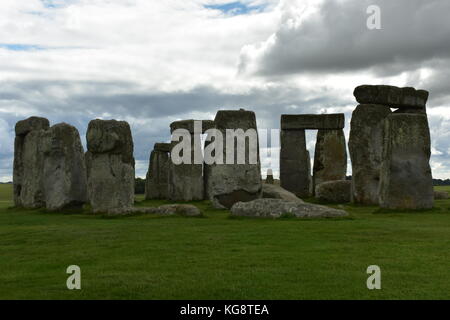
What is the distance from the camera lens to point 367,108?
20891 millimetres

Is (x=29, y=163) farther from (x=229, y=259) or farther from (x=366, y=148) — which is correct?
(x=229, y=259)

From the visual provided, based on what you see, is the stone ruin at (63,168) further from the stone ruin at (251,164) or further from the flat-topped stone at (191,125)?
the flat-topped stone at (191,125)

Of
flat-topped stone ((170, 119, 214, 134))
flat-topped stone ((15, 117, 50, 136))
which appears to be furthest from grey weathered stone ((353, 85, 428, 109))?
flat-topped stone ((15, 117, 50, 136))

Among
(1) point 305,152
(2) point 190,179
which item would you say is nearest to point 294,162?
(1) point 305,152

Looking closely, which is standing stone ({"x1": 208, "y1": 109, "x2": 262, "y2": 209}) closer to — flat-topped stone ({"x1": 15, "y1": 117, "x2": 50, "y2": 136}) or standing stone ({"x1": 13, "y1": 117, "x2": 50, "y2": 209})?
standing stone ({"x1": 13, "y1": 117, "x2": 50, "y2": 209})

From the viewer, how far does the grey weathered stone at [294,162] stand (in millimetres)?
27266

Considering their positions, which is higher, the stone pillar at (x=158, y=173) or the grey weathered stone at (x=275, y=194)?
the stone pillar at (x=158, y=173)

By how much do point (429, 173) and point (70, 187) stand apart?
10.4 meters

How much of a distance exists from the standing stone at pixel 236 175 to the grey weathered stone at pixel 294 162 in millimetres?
8715

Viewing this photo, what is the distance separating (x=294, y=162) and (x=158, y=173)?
6.64 m

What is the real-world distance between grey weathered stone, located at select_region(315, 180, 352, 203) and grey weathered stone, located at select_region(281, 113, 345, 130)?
17.9 feet

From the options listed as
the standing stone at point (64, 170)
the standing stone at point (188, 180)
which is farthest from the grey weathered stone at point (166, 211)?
the standing stone at point (188, 180)

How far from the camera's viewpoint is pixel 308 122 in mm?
27328

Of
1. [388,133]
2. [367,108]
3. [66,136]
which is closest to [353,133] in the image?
[367,108]
